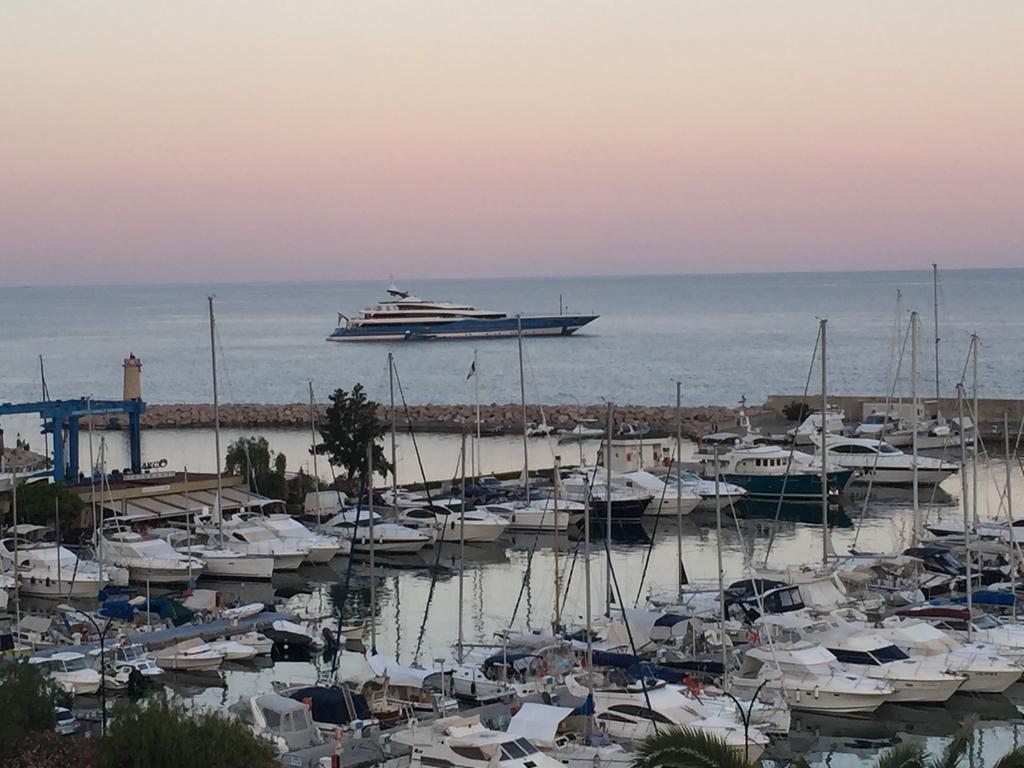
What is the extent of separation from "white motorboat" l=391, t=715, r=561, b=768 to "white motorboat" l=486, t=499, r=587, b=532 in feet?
56.7

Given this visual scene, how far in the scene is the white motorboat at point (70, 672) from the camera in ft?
74.2

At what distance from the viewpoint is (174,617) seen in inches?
1062

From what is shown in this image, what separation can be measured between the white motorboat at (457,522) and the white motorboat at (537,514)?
1.26 feet

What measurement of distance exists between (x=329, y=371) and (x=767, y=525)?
75356 millimetres

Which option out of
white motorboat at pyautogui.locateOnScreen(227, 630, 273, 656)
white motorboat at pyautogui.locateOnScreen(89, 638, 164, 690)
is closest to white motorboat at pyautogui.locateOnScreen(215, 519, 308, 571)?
white motorboat at pyautogui.locateOnScreen(227, 630, 273, 656)

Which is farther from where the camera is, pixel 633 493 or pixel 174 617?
pixel 633 493

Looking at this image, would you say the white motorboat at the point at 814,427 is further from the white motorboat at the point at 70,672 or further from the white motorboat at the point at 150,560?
the white motorboat at the point at 70,672

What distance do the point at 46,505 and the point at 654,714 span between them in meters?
18.9

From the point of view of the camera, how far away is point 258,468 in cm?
4169

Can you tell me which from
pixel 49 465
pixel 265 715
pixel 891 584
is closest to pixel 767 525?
pixel 891 584

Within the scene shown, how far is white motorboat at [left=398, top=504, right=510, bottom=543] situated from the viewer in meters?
35.3

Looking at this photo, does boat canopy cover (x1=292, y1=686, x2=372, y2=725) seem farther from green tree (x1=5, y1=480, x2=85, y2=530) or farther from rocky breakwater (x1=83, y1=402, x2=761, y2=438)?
rocky breakwater (x1=83, y1=402, x2=761, y2=438)

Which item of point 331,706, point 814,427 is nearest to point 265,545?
point 331,706

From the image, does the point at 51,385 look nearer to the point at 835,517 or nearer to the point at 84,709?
the point at 835,517
